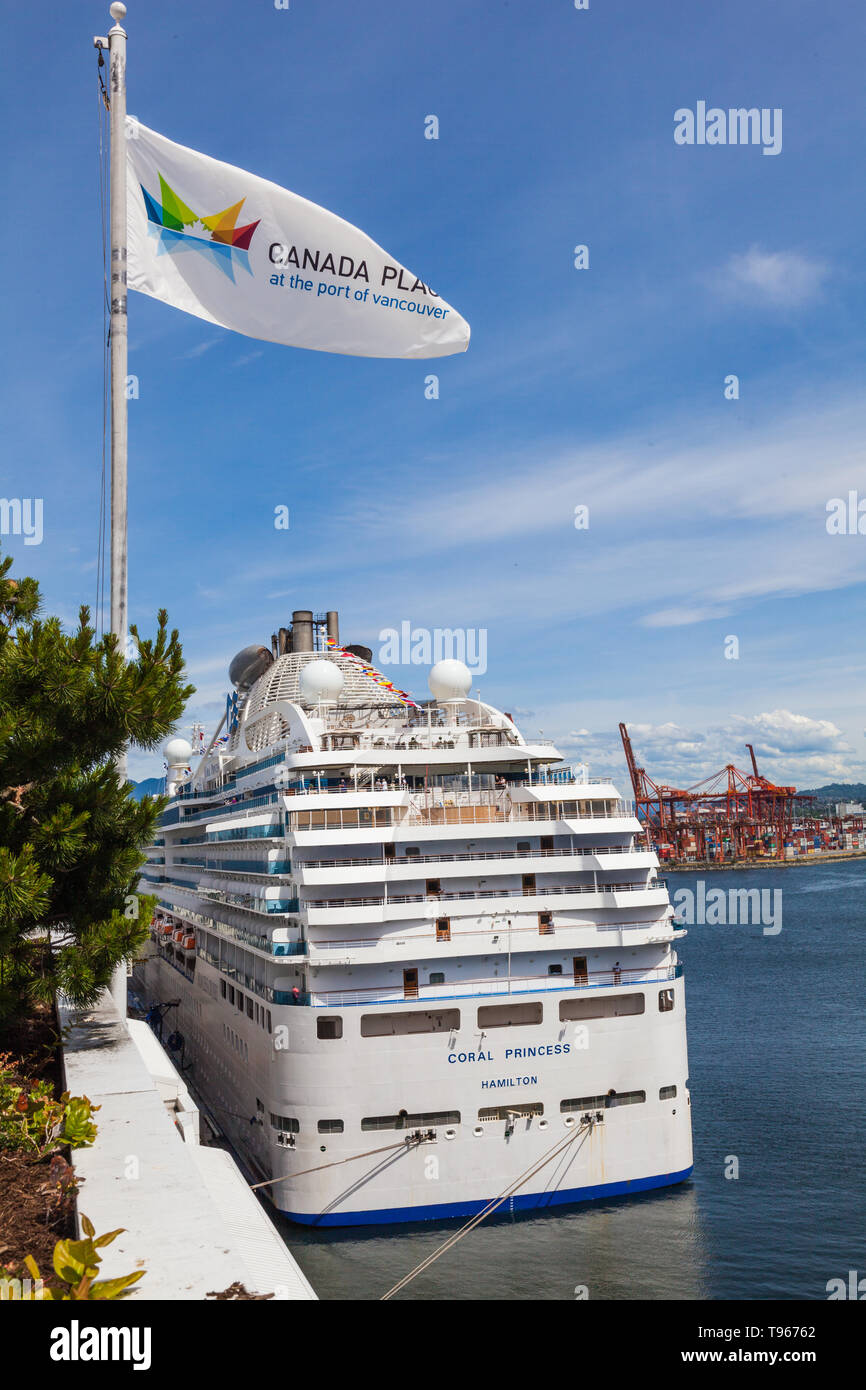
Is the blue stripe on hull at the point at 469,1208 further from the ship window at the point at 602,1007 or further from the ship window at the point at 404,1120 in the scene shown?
the ship window at the point at 602,1007

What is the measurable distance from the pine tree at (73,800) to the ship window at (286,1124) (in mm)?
12035

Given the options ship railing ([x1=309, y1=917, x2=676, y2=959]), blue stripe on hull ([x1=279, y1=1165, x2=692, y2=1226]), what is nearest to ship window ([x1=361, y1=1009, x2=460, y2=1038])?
ship railing ([x1=309, y1=917, x2=676, y2=959])

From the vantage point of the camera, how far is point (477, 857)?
A: 2617 centimetres

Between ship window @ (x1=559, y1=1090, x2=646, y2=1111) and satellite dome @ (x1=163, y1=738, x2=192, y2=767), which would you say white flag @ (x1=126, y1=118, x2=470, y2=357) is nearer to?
ship window @ (x1=559, y1=1090, x2=646, y2=1111)

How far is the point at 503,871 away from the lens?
25.7 metres

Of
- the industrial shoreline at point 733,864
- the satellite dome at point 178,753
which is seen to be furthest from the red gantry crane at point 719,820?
the satellite dome at point 178,753

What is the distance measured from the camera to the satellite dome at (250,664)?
44.2 m

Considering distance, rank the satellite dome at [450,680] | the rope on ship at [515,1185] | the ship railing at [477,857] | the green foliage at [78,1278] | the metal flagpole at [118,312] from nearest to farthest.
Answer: the green foliage at [78,1278] → the metal flagpole at [118,312] → the rope on ship at [515,1185] → the ship railing at [477,857] → the satellite dome at [450,680]

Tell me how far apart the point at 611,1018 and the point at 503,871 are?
174 inches

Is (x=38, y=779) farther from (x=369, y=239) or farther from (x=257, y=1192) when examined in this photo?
(x=257, y=1192)

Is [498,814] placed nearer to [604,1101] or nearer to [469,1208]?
[604,1101]

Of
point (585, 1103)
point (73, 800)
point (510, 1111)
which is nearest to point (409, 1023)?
point (510, 1111)

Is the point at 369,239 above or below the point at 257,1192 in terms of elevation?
above
